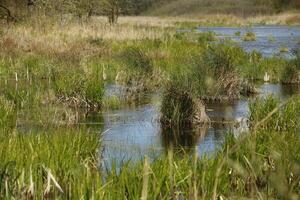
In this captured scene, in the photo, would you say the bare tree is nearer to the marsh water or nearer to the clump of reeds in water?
the marsh water

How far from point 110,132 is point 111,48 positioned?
34.7 feet

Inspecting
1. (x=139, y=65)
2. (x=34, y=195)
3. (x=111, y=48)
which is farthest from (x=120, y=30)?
(x=34, y=195)

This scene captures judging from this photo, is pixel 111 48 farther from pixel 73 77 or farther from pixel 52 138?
pixel 52 138

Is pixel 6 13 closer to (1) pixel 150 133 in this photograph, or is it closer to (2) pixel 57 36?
(2) pixel 57 36

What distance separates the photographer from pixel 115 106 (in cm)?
998

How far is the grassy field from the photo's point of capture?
3973mm

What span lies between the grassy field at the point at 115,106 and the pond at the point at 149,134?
0.29m

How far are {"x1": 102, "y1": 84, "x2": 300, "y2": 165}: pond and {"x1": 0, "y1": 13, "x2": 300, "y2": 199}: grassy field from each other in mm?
287

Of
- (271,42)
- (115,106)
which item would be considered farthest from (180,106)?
(271,42)

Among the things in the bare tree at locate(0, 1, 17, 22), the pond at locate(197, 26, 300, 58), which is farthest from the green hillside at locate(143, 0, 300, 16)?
the bare tree at locate(0, 1, 17, 22)

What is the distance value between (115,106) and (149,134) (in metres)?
A: 2.24

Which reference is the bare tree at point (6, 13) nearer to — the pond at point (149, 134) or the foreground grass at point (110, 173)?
the pond at point (149, 134)

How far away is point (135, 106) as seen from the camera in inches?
404

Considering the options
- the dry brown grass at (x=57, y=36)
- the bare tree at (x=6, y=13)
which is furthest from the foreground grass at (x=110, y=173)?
the bare tree at (x=6, y=13)
